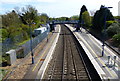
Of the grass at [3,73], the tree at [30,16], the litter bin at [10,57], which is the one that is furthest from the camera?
the tree at [30,16]

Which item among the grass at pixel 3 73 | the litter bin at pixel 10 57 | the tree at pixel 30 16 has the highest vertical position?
the tree at pixel 30 16

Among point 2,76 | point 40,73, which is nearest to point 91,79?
point 40,73

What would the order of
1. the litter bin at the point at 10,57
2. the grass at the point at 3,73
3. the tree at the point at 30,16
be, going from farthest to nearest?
the tree at the point at 30,16 → the litter bin at the point at 10,57 → the grass at the point at 3,73

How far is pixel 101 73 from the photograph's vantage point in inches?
645

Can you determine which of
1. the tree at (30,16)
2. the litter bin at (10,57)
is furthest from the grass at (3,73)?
the tree at (30,16)

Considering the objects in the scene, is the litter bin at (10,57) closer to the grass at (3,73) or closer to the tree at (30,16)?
the grass at (3,73)

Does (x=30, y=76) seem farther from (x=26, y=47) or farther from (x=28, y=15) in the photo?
(x=28, y=15)

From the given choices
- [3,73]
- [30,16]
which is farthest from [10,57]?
[30,16]

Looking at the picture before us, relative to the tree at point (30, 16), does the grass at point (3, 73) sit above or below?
below

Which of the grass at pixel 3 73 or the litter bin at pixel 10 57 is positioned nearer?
the grass at pixel 3 73

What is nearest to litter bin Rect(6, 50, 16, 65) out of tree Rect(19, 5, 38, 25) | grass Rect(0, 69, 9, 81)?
grass Rect(0, 69, 9, 81)

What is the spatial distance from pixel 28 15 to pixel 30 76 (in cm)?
5385

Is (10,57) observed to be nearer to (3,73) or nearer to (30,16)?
(3,73)

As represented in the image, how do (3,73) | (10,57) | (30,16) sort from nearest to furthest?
1. (3,73)
2. (10,57)
3. (30,16)
